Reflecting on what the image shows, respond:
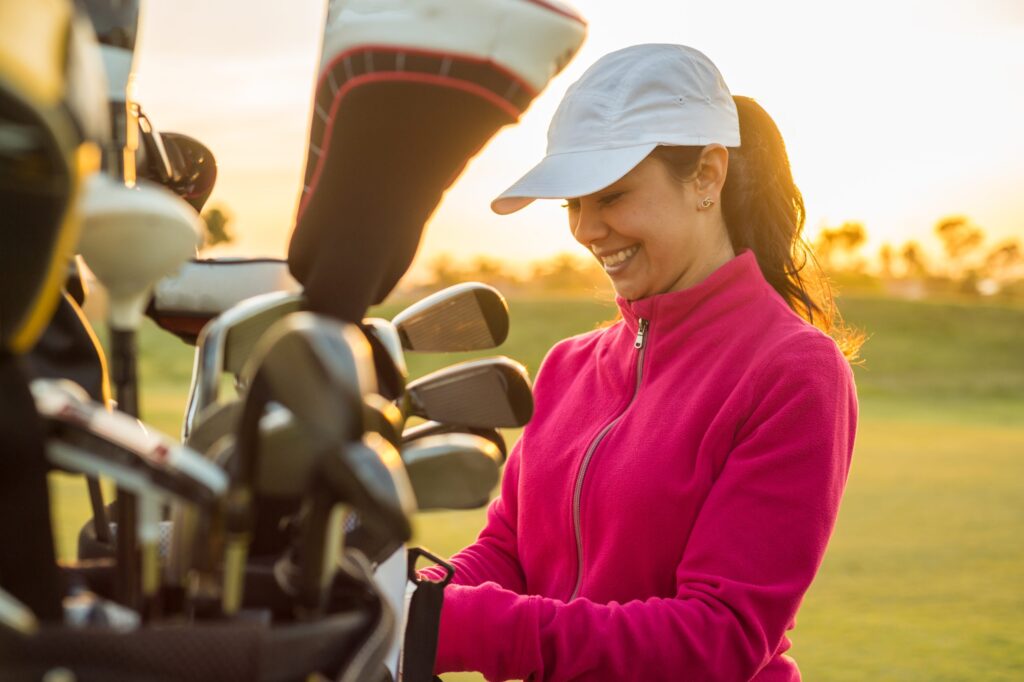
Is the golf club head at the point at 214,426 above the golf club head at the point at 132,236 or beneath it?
beneath

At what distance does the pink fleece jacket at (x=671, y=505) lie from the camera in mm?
1247

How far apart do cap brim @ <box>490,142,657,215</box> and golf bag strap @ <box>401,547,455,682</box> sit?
526 millimetres

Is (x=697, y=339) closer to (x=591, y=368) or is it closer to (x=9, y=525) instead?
(x=591, y=368)

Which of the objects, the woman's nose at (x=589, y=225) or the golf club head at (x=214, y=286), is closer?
the golf club head at (x=214, y=286)

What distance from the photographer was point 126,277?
0.66m

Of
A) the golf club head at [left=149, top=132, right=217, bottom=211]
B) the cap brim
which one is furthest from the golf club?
the cap brim

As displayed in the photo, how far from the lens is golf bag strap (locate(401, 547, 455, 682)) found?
42.5 inches

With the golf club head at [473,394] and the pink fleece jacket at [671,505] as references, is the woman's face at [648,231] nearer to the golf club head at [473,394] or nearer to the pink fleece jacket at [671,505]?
the pink fleece jacket at [671,505]

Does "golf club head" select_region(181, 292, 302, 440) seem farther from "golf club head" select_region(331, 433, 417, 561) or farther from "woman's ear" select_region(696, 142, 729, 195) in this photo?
"woman's ear" select_region(696, 142, 729, 195)

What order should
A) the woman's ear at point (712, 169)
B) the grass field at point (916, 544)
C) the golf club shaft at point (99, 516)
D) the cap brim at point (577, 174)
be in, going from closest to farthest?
the golf club shaft at point (99, 516), the cap brim at point (577, 174), the woman's ear at point (712, 169), the grass field at point (916, 544)

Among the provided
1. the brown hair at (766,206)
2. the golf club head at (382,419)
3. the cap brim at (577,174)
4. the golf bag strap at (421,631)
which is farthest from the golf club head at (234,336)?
the brown hair at (766,206)

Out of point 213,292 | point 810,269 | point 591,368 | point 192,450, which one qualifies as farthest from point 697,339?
point 192,450

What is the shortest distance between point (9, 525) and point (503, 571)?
103 cm

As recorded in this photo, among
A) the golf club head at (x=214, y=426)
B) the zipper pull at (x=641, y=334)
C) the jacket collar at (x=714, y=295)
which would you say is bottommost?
the zipper pull at (x=641, y=334)
